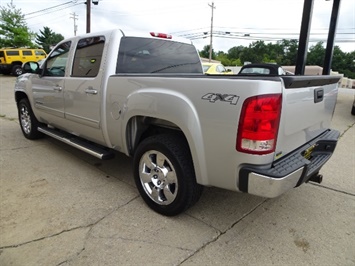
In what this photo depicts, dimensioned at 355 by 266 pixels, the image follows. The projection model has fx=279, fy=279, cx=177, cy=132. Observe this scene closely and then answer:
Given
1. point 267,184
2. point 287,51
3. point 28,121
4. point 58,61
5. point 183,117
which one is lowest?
point 28,121

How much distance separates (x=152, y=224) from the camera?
2.73 meters

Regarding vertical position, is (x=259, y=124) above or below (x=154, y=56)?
below

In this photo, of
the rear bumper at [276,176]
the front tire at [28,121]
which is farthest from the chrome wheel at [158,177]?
the front tire at [28,121]

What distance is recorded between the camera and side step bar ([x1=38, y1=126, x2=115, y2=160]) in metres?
3.44

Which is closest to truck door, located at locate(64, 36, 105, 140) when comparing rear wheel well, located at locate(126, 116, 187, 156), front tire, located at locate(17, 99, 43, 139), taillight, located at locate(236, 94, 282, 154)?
rear wheel well, located at locate(126, 116, 187, 156)

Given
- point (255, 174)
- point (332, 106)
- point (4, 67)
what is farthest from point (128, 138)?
point (4, 67)

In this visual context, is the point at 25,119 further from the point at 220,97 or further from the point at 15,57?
the point at 15,57

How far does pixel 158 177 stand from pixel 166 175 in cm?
13

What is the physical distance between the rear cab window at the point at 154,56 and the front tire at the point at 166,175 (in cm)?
106

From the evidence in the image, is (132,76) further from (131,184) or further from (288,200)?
(288,200)

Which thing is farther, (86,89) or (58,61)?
(58,61)

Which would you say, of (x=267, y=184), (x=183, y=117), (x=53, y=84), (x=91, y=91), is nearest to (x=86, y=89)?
(x=91, y=91)

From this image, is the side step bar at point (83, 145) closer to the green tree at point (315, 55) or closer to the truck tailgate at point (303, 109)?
the truck tailgate at point (303, 109)

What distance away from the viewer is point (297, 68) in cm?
443
